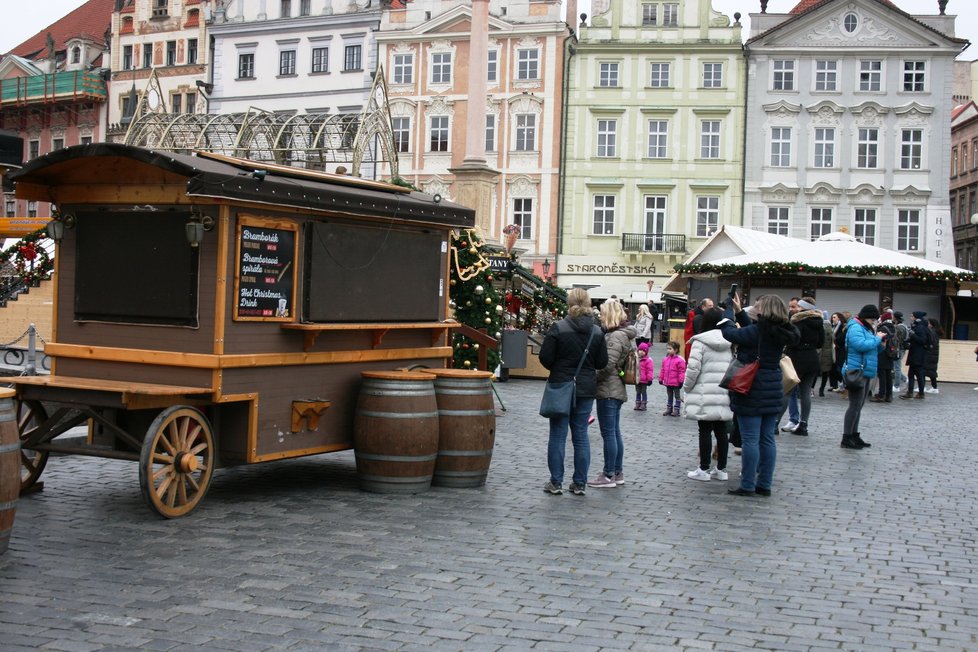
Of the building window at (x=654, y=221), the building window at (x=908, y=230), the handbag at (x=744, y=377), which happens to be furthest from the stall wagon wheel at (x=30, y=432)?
the building window at (x=908, y=230)

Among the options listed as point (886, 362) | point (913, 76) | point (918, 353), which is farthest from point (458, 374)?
point (913, 76)

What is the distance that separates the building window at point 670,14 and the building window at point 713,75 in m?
2.24

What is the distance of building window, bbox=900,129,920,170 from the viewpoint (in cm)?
4697

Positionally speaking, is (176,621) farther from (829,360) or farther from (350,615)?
(829,360)

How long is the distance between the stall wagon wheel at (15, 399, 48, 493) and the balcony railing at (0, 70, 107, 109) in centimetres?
5234

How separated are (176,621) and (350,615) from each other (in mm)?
820

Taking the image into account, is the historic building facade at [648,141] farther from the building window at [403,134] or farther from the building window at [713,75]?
the building window at [403,134]

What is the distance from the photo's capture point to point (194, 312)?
329 inches

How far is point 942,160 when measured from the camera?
154 feet

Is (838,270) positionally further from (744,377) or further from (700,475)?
(744,377)

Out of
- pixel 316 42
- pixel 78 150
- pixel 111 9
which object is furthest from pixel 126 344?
pixel 111 9

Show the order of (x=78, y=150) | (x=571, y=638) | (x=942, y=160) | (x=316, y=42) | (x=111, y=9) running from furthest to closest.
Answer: (x=111, y=9), (x=316, y=42), (x=942, y=160), (x=78, y=150), (x=571, y=638)

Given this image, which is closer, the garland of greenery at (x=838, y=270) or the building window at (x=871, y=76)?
the garland of greenery at (x=838, y=270)

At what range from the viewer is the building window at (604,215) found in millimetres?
48688
